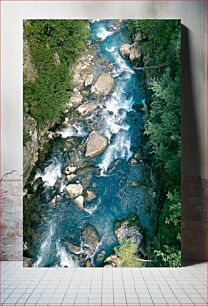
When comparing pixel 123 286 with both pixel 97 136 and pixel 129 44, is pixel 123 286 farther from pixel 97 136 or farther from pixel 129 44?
pixel 129 44

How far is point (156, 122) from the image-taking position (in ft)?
12.4

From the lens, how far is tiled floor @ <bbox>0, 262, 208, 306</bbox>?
2.96 metres

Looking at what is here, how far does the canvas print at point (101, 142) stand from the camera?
377 cm

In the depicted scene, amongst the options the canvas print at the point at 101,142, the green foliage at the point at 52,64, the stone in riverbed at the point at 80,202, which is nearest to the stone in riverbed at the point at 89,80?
the canvas print at the point at 101,142

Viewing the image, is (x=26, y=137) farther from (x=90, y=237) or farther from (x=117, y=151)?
(x=90, y=237)

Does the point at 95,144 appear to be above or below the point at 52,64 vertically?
below

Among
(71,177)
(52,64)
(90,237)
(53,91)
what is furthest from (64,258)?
(52,64)

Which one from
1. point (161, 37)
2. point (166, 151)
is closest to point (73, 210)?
point (166, 151)

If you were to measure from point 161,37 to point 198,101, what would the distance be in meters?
0.63

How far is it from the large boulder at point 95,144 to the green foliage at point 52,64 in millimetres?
326

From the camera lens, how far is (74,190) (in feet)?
12.5

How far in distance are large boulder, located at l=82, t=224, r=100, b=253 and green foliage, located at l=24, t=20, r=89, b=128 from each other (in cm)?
93

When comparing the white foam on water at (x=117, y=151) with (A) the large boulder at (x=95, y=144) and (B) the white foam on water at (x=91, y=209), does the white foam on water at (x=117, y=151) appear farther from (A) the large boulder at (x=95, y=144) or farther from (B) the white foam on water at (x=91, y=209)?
(B) the white foam on water at (x=91, y=209)

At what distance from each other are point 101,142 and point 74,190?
0.45m
